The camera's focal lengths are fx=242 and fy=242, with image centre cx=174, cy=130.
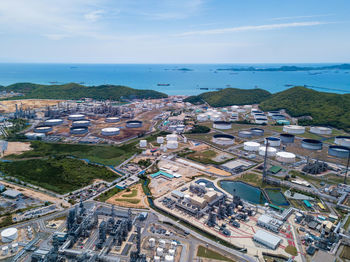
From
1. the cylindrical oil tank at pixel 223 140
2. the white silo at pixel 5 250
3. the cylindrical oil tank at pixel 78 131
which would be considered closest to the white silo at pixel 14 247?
the white silo at pixel 5 250

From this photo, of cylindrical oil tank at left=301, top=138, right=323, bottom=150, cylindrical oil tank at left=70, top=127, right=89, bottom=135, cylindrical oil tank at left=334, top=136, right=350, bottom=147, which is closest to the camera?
cylindrical oil tank at left=301, top=138, right=323, bottom=150

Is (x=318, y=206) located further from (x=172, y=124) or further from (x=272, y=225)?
(x=172, y=124)

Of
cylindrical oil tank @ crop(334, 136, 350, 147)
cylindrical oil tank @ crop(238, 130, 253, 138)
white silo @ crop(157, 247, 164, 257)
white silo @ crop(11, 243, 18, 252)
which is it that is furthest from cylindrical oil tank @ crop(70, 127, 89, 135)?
cylindrical oil tank @ crop(334, 136, 350, 147)

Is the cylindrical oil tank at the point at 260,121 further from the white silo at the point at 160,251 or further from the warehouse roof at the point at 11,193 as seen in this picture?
the warehouse roof at the point at 11,193

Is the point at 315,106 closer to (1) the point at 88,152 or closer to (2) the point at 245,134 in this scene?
(2) the point at 245,134

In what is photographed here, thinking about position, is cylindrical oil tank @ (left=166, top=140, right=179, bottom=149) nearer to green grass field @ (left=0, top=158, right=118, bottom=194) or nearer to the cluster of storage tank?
green grass field @ (left=0, top=158, right=118, bottom=194)
